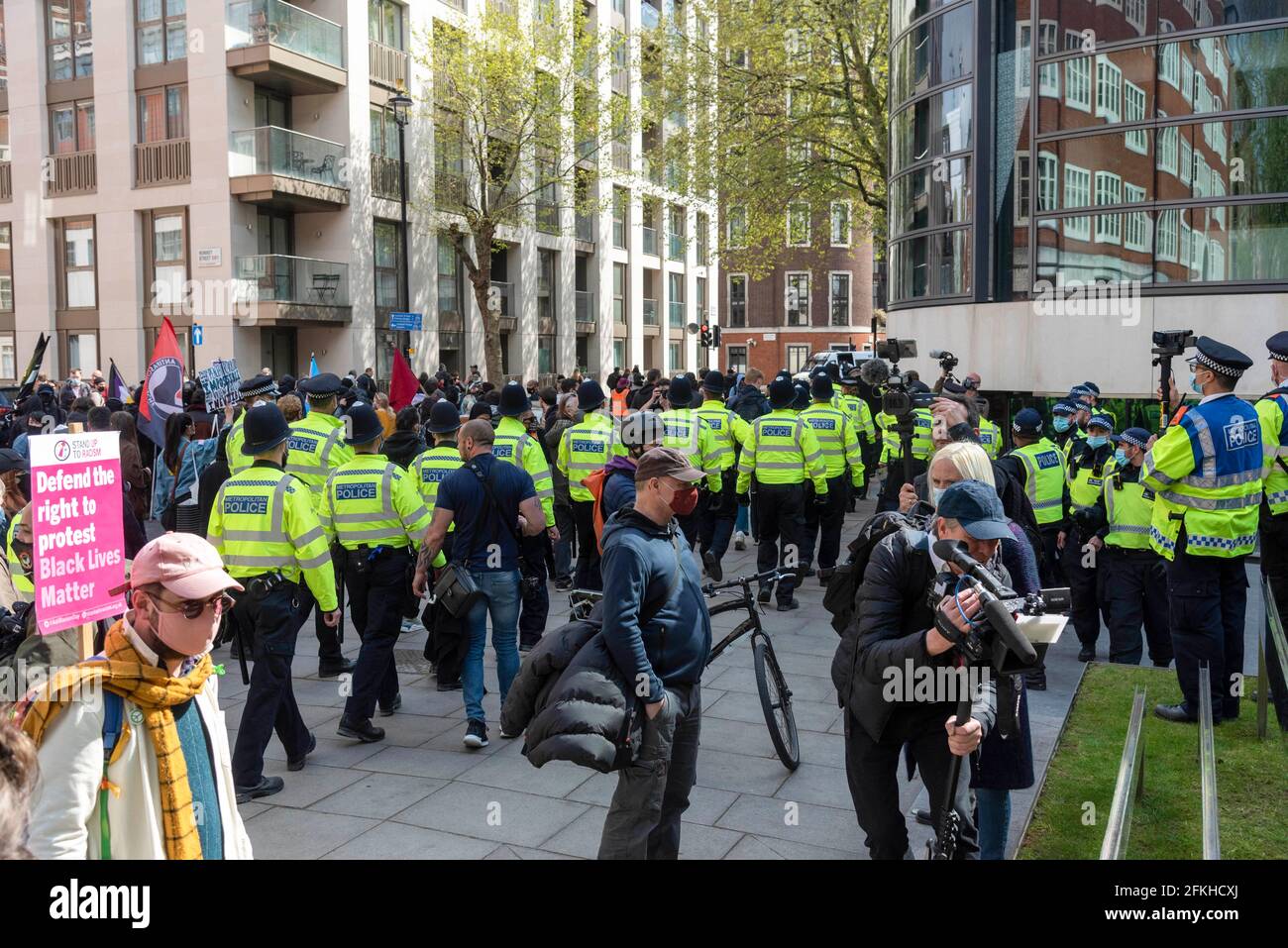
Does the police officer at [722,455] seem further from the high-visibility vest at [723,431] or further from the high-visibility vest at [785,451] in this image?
the high-visibility vest at [785,451]

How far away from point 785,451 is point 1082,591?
3009 mm

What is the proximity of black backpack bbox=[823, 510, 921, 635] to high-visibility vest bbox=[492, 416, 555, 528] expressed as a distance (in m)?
5.14

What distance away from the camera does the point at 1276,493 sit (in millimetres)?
6805

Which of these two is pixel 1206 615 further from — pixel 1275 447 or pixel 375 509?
pixel 375 509

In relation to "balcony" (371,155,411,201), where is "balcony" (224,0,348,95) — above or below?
above

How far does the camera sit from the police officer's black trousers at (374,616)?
22.5 ft

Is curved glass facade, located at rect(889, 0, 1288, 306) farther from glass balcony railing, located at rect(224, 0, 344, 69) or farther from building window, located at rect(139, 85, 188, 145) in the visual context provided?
building window, located at rect(139, 85, 188, 145)

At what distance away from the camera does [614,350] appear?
45.5 m

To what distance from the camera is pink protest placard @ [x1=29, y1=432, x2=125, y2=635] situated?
395 centimetres

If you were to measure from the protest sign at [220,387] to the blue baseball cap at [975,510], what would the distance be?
27.0 ft

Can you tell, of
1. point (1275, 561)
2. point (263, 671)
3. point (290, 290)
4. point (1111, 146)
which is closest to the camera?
point (263, 671)

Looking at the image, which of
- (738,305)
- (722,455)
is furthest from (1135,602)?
(738,305)

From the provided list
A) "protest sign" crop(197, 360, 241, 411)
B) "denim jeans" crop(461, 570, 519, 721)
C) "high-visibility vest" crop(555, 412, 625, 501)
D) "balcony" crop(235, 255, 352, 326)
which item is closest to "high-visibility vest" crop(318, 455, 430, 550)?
"denim jeans" crop(461, 570, 519, 721)
